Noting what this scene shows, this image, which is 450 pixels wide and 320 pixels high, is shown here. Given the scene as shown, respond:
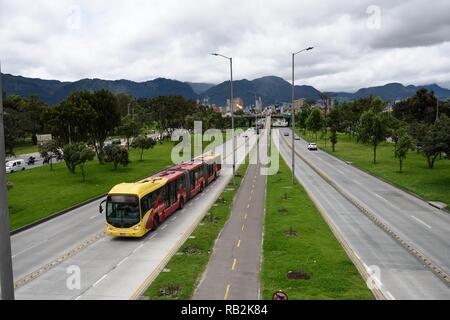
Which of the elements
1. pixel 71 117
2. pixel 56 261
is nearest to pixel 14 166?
pixel 71 117

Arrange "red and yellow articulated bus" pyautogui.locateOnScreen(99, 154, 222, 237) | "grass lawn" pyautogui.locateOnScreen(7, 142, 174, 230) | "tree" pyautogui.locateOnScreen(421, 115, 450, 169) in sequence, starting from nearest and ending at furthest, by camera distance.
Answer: "red and yellow articulated bus" pyautogui.locateOnScreen(99, 154, 222, 237)
"grass lawn" pyautogui.locateOnScreen(7, 142, 174, 230)
"tree" pyautogui.locateOnScreen(421, 115, 450, 169)

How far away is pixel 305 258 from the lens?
1941cm

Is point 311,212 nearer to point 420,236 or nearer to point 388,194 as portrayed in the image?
point 420,236

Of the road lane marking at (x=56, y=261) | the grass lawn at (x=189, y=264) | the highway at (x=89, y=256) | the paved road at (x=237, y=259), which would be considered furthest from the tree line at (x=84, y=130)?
the grass lawn at (x=189, y=264)

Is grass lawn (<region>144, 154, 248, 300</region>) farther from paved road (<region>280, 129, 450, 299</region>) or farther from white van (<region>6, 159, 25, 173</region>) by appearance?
white van (<region>6, 159, 25, 173</region>)

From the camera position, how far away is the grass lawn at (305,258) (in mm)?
15602

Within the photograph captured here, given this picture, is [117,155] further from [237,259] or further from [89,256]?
[237,259]

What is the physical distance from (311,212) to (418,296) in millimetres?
14098

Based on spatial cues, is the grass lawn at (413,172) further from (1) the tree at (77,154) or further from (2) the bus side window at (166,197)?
(1) the tree at (77,154)

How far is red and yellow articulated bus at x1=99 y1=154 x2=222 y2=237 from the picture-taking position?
Result: 78.9ft

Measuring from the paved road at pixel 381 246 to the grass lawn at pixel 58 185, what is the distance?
21.6 m

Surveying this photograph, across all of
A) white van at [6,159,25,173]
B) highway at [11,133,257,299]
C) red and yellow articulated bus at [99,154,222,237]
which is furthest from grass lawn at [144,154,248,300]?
white van at [6,159,25,173]

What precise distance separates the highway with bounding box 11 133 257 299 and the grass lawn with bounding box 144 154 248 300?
1.81 feet
